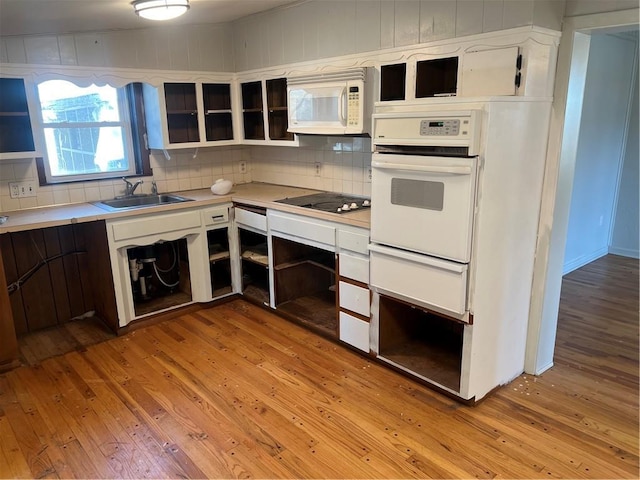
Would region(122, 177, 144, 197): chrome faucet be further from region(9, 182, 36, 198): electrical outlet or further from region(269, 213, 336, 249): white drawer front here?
region(269, 213, 336, 249): white drawer front

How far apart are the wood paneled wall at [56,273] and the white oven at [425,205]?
6.48ft

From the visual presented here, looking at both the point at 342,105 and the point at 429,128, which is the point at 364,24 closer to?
the point at 342,105

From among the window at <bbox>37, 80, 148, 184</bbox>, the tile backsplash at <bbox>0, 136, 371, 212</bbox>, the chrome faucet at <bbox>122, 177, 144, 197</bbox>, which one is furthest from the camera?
the chrome faucet at <bbox>122, 177, 144, 197</bbox>

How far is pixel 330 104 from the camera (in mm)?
3156

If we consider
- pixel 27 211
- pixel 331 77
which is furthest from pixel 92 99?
pixel 331 77

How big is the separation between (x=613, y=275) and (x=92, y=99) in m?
4.99

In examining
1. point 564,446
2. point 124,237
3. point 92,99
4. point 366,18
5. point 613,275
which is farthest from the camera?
point 613,275

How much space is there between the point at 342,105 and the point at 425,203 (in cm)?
108

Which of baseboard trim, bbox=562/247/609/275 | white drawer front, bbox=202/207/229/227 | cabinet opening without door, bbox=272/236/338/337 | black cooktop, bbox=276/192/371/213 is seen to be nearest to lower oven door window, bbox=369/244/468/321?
black cooktop, bbox=276/192/371/213

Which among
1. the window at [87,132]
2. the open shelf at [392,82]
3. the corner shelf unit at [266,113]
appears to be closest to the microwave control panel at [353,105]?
the open shelf at [392,82]

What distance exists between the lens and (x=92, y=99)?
3691 mm

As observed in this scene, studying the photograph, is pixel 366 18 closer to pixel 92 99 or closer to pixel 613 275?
pixel 92 99

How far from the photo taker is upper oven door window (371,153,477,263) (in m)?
2.21

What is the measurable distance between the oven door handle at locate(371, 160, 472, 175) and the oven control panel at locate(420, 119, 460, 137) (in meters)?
0.15
